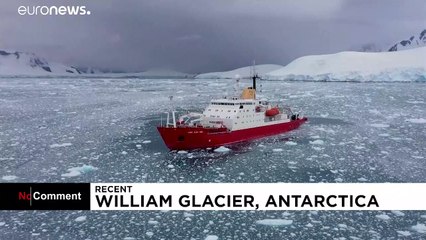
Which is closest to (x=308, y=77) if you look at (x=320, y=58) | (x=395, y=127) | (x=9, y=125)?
(x=320, y=58)

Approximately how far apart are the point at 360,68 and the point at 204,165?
43751mm

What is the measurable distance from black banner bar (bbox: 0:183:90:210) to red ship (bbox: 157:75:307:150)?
18.0 ft

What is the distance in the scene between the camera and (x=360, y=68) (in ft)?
153

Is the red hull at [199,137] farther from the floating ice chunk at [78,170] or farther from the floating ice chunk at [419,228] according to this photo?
the floating ice chunk at [419,228]

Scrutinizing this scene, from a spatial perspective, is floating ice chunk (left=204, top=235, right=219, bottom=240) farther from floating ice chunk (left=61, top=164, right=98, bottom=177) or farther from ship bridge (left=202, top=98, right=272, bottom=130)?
ship bridge (left=202, top=98, right=272, bottom=130)

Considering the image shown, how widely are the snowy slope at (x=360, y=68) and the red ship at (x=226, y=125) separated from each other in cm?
3208

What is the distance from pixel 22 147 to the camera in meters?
8.85

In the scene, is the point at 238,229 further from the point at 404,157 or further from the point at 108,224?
the point at 404,157

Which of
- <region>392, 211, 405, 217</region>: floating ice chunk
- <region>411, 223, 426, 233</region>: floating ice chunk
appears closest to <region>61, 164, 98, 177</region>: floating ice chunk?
<region>392, 211, 405, 217</region>: floating ice chunk

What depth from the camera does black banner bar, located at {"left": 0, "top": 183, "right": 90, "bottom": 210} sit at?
12.4ft

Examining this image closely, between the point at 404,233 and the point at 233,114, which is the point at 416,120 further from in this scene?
the point at 404,233

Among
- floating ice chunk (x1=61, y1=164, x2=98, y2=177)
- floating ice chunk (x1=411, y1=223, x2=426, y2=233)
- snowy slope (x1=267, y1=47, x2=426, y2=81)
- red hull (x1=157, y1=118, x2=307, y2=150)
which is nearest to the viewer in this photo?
floating ice chunk (x1=411, y1=223, x2=426, y2=233)

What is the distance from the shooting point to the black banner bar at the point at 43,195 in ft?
12.4

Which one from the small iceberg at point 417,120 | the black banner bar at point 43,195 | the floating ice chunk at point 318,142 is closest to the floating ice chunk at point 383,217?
the black banner bar at point 43,195
